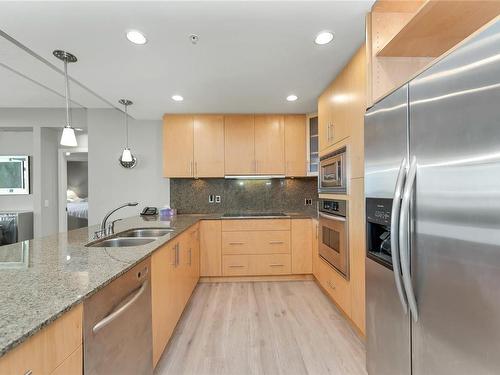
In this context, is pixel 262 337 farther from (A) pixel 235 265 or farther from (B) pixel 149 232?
(B) pixel 149 232

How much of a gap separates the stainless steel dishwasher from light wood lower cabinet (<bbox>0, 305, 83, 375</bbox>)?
0.14ft

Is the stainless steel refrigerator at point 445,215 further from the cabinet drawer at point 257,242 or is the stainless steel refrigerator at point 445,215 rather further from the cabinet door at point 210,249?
the cabinet door at point 210,249

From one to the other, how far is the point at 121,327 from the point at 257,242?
217cm

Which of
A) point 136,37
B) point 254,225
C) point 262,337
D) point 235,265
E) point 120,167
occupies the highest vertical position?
point 136,37

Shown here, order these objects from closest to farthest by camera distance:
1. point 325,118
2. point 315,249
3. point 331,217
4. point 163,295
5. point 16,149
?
1. point 163,295
2. point 331,217
3. point 325,118
4. point 315,249
5. point 16,149

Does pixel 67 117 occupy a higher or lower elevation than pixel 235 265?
higher

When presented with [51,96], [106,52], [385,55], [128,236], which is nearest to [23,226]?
[51,96]

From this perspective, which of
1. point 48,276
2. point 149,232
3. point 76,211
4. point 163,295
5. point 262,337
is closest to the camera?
point 48,276

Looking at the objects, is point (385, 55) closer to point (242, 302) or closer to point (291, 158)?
point (291, 158)

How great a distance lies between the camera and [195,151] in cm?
342

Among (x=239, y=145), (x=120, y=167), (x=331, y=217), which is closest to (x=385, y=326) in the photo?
(x=331, y=217)

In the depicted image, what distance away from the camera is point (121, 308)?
1.05 m

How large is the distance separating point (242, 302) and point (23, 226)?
12.0ft

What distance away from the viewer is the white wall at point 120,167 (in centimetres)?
358
